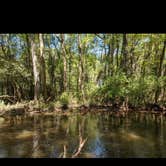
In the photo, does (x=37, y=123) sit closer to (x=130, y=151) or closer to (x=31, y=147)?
(x=31, y=147)

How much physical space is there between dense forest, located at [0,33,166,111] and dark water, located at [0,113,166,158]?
268 cm

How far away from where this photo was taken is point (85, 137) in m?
10.4

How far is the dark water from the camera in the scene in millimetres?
A: 8320

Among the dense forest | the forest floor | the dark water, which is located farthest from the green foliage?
the dark water

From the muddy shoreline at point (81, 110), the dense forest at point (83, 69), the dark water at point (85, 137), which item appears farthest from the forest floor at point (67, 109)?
the dark water at point (85, 137)

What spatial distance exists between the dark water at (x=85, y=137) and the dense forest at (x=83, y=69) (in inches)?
106

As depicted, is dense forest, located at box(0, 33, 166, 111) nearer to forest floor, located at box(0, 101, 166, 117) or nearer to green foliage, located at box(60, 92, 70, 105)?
green foliage, located at box(60, 92, 70, 105)

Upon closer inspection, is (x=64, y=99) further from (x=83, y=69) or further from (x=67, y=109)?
(x=83, y=69)

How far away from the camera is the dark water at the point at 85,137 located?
832 cm

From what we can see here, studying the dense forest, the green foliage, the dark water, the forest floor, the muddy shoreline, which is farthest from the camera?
the green foliage

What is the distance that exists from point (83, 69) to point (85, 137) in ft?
48.8
